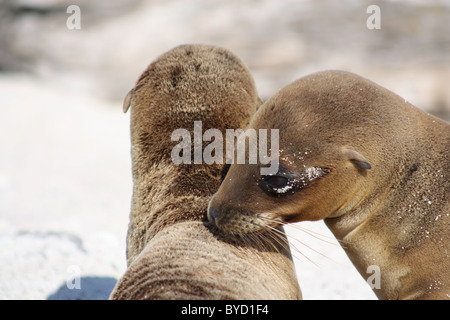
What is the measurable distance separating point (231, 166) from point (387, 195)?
44.8 inches

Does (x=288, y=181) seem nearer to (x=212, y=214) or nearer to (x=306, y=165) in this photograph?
(x=306, y=165)

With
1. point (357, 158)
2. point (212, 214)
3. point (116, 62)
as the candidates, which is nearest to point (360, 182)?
point (357, 158)

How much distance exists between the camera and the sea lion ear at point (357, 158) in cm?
368

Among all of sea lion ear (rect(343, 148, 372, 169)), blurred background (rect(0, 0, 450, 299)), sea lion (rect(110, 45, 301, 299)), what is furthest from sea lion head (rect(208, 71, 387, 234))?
blurred background (rect(0, 0, 450, 299))

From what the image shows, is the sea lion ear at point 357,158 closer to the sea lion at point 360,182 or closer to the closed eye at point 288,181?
the sea lion at point 360,182

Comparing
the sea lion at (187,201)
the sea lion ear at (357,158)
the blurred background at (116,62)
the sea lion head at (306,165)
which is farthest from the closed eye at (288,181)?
the blurred background at (116,62)

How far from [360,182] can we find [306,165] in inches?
17.2

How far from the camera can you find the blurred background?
8.59 m

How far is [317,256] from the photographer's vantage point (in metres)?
6.09

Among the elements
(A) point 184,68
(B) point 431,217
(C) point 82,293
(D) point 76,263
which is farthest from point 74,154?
(B) point 431,217

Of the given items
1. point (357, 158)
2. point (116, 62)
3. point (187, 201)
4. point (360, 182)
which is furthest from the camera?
point (116, 62)

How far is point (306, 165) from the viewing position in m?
3.69
